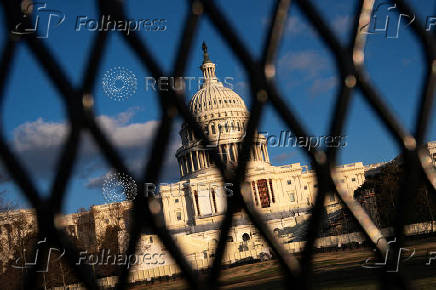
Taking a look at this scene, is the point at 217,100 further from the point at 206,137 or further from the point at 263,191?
the point at 206,137

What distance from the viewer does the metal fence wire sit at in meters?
0.99

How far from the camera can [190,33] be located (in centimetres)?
108

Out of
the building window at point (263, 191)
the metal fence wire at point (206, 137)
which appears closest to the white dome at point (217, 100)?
the building window at point (263, 191)

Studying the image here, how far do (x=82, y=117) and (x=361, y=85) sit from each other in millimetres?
686

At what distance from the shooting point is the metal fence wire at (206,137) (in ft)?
3.24

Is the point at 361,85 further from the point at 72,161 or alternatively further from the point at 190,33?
the point at 72,161

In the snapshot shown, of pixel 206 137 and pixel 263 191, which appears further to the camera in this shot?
pixel 263 191

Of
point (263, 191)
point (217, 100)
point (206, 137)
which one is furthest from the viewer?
point (217, 100)

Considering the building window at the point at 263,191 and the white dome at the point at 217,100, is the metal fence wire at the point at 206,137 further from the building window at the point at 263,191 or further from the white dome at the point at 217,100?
the building window at the point at 263,191

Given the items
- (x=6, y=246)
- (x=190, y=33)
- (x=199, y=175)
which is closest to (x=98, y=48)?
(x=190, y=33)

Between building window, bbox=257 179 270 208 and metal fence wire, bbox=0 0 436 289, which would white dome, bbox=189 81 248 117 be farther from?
metal fence wire, bbox=0 0 436 289

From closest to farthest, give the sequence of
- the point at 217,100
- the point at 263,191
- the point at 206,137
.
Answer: the point at 206,137, the point at 263,191, the point at 217,100

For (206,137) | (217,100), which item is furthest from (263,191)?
(206,137)

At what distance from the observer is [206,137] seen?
1.04m
